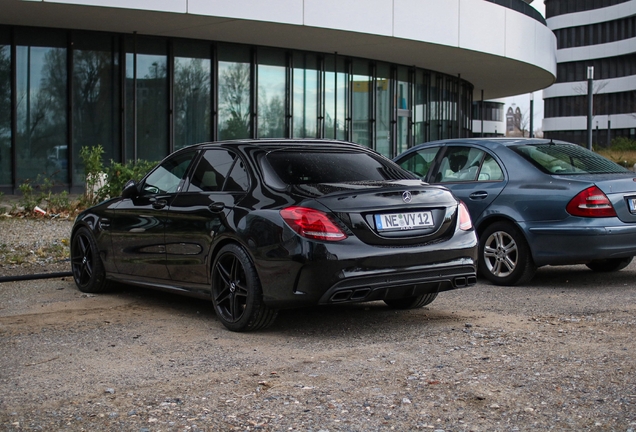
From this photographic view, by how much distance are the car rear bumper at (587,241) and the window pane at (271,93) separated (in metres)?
17.0

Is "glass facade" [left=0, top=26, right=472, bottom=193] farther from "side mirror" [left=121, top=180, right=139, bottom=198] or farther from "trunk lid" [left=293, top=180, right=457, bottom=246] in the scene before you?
"trunk lid" [left=293, top=180, right=457, bottom=246]

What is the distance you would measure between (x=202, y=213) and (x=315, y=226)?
1198 millimetres

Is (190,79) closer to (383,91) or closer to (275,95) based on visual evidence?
(275,95)

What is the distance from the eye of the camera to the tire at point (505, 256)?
8789 millimetres

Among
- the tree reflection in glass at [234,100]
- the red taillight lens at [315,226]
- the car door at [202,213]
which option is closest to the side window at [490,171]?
the car door at [202,213]

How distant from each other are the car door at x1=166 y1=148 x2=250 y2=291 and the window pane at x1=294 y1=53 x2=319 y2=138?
18605 mm

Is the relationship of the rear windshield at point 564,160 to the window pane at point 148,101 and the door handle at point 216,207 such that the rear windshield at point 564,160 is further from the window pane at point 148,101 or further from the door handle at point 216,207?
the window pane at point 148,101

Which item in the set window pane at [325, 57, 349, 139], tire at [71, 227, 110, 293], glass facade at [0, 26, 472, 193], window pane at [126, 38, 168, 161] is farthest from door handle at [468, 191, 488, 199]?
window pane at [325, 57, 349, 139]

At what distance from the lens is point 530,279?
8.95 meters

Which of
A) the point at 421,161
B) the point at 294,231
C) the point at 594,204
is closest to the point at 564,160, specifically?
the point at 594,204

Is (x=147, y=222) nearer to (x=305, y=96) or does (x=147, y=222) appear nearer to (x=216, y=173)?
(x=216, y=173)

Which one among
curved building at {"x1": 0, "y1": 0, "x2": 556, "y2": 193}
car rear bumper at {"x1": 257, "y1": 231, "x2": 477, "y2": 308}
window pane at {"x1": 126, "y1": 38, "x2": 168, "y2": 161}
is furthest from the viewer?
window pane at {"x1": 126, "y1": 38, "x2": 168, "y2": 161}

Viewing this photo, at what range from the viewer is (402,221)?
6.25m

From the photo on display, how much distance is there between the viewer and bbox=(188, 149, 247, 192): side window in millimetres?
6777
